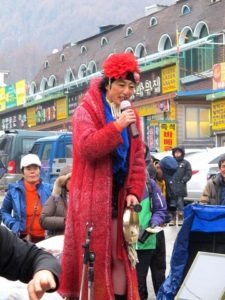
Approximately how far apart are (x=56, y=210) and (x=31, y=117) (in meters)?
38.2

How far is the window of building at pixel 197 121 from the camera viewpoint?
2894 cm

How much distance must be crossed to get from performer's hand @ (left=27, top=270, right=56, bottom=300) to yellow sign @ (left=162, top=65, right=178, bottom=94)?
26.4 meters

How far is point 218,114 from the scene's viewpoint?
1019 inches

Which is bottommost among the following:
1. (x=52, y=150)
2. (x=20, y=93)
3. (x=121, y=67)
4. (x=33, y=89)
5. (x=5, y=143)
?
(x=52, y=150)

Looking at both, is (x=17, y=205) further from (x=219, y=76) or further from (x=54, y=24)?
(x=54, y=24)

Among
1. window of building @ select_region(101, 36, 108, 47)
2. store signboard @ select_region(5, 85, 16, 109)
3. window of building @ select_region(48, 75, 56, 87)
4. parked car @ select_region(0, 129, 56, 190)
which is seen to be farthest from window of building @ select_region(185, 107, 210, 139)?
store signboard @ select_region(5, 85, 16, 109)

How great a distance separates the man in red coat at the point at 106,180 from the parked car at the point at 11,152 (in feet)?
44.0

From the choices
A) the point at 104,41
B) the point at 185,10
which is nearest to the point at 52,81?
the point at 104,41

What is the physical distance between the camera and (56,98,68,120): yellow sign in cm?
3887

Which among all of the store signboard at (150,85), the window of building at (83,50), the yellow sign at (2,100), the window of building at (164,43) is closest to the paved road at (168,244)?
the store signboard at (150,85)

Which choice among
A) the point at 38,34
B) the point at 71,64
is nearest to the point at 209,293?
the point at 71,64

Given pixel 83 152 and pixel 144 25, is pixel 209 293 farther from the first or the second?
pixel 144 25

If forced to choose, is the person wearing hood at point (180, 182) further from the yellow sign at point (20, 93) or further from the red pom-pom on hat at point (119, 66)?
the yellow sign at point (20, 93)

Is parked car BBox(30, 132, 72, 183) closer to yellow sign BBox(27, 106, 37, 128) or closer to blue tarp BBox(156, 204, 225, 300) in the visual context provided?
blue tarp BBox(156, 204, 225, 300)
